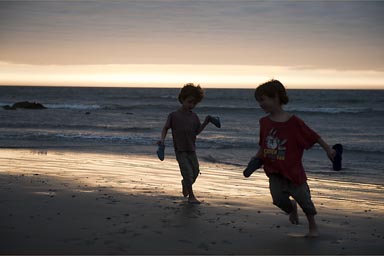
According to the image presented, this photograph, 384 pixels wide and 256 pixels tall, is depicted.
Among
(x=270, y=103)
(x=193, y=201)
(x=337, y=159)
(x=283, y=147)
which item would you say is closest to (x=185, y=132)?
(x=193, y=201)

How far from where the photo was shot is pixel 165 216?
6098 mm

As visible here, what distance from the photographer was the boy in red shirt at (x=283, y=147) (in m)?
5.05

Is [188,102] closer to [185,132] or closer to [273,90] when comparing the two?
[185,132]

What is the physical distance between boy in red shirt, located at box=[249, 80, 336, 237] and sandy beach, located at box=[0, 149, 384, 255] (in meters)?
0.47

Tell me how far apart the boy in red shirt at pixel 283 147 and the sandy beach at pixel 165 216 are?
0.47 meters

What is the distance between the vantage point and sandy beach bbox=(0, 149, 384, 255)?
15.9 ft

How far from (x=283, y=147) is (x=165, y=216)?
1.82 meters

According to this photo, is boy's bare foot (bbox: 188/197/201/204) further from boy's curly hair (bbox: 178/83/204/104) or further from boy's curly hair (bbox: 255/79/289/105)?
boy's curly hair (bbox: 255/79/289/105)

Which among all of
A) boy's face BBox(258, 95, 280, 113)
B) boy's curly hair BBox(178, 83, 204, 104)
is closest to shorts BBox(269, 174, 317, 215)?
boy's face BBox(258, 95, 280, 113)

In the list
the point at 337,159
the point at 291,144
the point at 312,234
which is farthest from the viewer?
the point at 312,234

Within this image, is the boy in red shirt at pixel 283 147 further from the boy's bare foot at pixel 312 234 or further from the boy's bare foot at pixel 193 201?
the boy's bare foot at pixel 193 201

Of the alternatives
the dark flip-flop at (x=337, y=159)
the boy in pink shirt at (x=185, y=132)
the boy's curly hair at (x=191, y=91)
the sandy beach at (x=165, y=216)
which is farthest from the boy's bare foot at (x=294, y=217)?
the boy's curly hair at (x=191, y=91)

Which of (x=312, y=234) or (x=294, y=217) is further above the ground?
(x=294, y=217)

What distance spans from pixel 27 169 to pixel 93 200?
3.70 metres
